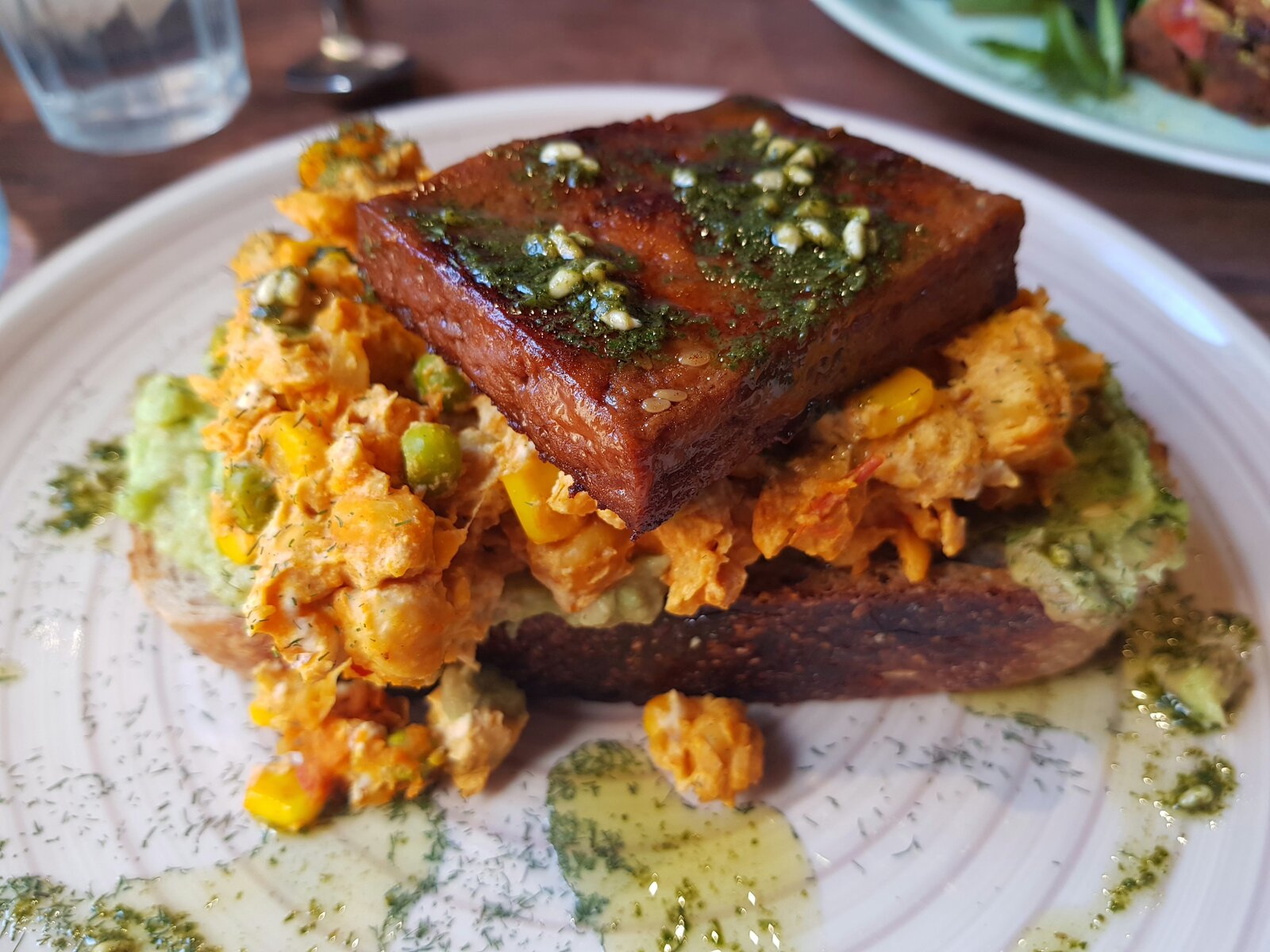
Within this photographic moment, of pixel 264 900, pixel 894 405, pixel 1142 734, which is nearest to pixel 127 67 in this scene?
pixel 264 900

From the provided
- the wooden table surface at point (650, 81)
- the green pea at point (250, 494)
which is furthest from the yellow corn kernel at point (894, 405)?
the wooden table surface at point (650, 81)

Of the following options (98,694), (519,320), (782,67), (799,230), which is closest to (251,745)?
(98,694)

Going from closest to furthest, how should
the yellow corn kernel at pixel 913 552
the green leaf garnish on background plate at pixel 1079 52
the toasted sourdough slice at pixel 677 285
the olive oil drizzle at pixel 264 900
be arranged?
the toasted sourdough slice at pixel 677 285
the olive oil drizzle at pixel 264 900
the yellow corn kernel at pixel 913 552
the green leaf garnish on background plate at pixel 1079 52

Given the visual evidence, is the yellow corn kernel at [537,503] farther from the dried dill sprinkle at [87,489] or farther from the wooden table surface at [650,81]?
the wooden table surface at [650,81]

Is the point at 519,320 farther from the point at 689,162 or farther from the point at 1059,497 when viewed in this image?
the point at 1059,497

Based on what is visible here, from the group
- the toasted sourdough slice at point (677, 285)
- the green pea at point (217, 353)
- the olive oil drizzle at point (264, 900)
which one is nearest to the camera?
the toasted sourdough slice at point (677, 285)

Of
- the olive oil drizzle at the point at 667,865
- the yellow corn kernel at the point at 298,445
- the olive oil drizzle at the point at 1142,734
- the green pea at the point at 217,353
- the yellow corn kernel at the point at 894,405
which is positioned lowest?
the olive oil drizzle at the point at 667,865

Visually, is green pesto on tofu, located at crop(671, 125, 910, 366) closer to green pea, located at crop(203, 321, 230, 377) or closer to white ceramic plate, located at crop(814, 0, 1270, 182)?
green pea, located at crop(203, 321, 230, 377)
